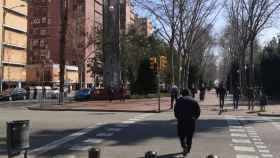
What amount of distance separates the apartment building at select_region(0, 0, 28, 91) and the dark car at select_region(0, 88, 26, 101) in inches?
1046

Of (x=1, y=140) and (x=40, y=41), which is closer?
(x=1, y=140)

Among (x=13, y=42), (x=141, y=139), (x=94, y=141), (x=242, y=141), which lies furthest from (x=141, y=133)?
(x=13, y=42)

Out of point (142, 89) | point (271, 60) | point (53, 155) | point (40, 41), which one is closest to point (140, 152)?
point (53, 155)

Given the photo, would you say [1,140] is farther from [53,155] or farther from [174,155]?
[174,155]

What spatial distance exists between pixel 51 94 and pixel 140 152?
5797 centimetres

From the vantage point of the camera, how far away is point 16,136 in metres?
11.4

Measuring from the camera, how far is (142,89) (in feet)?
215

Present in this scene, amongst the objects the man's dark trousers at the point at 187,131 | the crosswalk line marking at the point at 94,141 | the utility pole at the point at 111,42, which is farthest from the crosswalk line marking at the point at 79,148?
the utility pole at the point at 111,42

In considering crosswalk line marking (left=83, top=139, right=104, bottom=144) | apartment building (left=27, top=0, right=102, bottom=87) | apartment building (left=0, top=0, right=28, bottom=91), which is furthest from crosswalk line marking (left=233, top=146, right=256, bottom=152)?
apartment building (left=27, top=0, right=102, bottom=87)

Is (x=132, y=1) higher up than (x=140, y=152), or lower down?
higher up

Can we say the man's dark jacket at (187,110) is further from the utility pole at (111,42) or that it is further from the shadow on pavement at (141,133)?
the utility pole at (111,42)

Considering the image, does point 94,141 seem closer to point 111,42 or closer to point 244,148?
point 244,148

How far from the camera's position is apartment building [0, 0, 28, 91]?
318ft

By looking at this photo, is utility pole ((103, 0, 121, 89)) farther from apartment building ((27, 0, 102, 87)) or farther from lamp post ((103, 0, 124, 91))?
apartment building ((27, 0, 102, 87))
